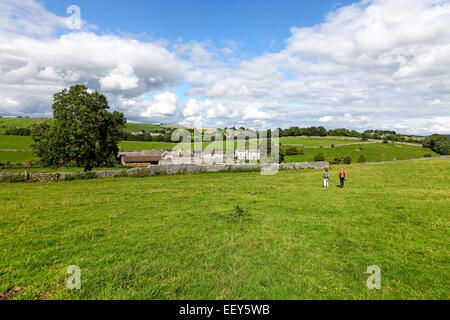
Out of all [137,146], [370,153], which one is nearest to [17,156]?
[137,146]

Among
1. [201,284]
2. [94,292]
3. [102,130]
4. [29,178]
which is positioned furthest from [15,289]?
[102,130]

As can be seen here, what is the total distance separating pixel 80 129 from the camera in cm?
3438

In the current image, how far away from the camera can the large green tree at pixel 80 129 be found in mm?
34688

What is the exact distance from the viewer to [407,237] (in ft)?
29.9

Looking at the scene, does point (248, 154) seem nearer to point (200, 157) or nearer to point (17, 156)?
point (200, 157)

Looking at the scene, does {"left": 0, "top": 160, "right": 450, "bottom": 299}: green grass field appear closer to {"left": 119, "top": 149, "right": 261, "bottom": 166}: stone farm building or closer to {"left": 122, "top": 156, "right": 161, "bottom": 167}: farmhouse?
{"left": 119, "top": 149, "right": 261, "bottom": 166}: stone farm building

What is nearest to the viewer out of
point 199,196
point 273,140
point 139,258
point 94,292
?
point 94,292

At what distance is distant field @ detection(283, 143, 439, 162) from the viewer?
281 feet

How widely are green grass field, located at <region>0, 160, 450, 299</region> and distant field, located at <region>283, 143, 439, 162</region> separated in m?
74.8

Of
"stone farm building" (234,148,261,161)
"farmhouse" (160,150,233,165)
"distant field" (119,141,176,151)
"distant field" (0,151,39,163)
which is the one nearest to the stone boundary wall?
"farmhouse" (160,150,233,165)

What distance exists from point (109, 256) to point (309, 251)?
7.00 metres

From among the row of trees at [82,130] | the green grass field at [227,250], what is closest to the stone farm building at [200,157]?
the row of trees at [82,130]

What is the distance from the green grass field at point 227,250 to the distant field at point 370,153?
74762mm
